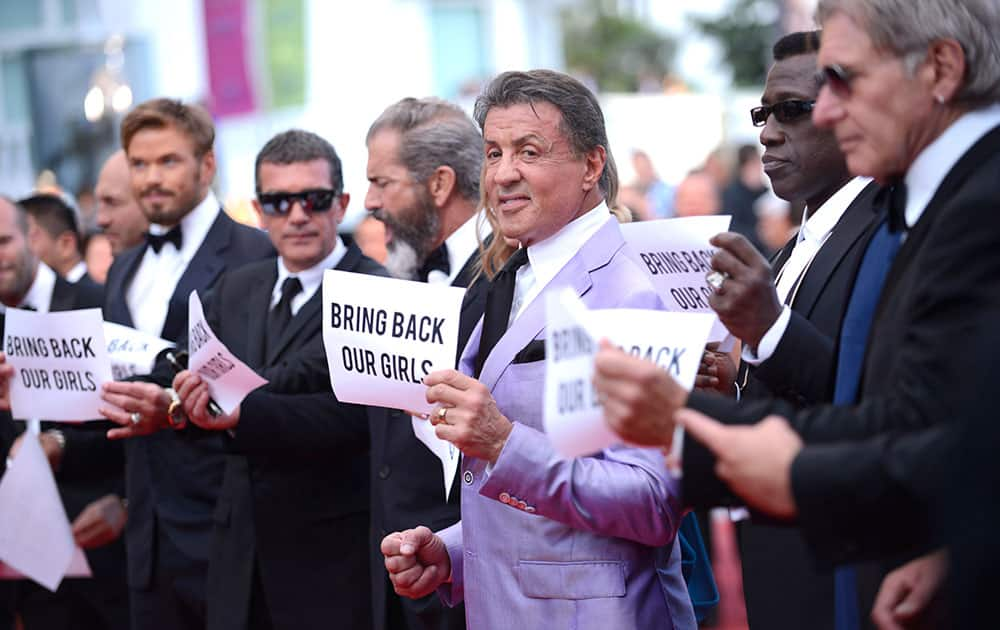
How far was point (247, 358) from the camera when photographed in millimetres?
5316

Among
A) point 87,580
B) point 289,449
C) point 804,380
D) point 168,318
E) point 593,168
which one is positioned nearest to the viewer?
point 804,380

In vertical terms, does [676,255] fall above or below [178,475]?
above

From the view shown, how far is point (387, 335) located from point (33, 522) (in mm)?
2492

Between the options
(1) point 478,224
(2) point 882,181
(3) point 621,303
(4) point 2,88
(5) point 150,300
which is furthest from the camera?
(4) point 2,88

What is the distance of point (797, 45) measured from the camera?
13.3 ft

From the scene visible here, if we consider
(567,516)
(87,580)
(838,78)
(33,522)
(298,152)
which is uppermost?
(838,78)

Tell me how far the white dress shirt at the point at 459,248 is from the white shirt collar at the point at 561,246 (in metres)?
1.25

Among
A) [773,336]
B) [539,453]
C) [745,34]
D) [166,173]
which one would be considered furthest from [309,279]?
[745,34]

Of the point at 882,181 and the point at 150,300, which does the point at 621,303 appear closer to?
the point at 882,181

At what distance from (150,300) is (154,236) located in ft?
0.94

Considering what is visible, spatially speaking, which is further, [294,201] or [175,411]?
[294,201]

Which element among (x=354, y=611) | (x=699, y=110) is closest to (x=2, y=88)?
(x=699, y=110)

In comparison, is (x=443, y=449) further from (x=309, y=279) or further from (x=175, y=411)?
(x=309, y=279)

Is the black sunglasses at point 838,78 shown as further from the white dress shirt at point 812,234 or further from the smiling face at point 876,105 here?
the white dress shirt at point 812,234
